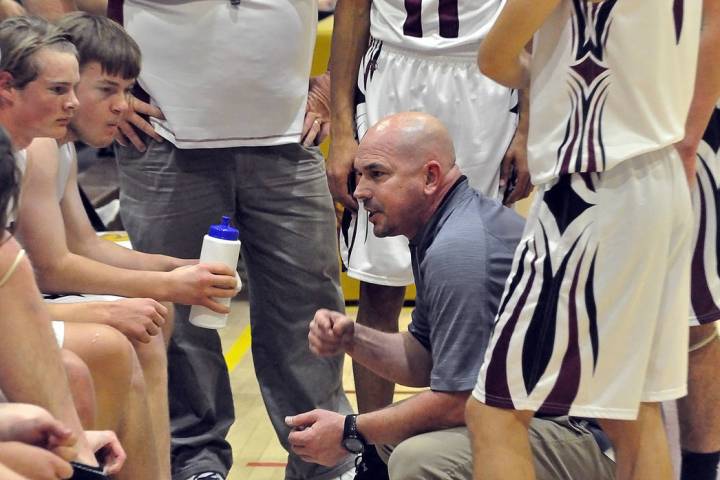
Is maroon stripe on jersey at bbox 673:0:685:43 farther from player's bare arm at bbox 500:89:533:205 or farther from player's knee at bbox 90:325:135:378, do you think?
player's knee at bbox 90:325:135:378

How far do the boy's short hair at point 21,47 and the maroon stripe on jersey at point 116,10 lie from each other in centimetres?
49

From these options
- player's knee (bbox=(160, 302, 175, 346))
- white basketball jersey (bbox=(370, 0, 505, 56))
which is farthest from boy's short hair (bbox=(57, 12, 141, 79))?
white basketball jersey (bbox=(370, 0, 505, 56))

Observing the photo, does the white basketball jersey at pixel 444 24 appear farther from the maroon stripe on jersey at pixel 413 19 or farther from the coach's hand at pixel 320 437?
the coach's hand at pixel 320 437

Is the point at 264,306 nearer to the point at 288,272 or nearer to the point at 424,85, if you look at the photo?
the point at 288,272

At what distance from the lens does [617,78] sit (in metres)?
2.39

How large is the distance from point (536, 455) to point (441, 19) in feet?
4.24

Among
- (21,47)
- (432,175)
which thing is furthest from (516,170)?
(21,47)

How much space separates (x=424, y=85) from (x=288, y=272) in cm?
66

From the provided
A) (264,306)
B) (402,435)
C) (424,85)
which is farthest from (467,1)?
(402,435)

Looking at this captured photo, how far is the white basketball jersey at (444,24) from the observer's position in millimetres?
3396

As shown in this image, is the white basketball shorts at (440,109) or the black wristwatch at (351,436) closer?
the black wristwatch at (351,436)

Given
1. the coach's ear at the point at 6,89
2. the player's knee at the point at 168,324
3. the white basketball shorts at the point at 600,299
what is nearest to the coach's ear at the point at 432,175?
the white basketball shorts at the point at 600,299

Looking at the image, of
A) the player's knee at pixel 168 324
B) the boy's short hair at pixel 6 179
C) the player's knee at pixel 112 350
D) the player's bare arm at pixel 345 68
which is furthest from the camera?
the player's bare arm at pixel 345 68

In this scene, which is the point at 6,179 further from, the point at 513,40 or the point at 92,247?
the point at 92,247
